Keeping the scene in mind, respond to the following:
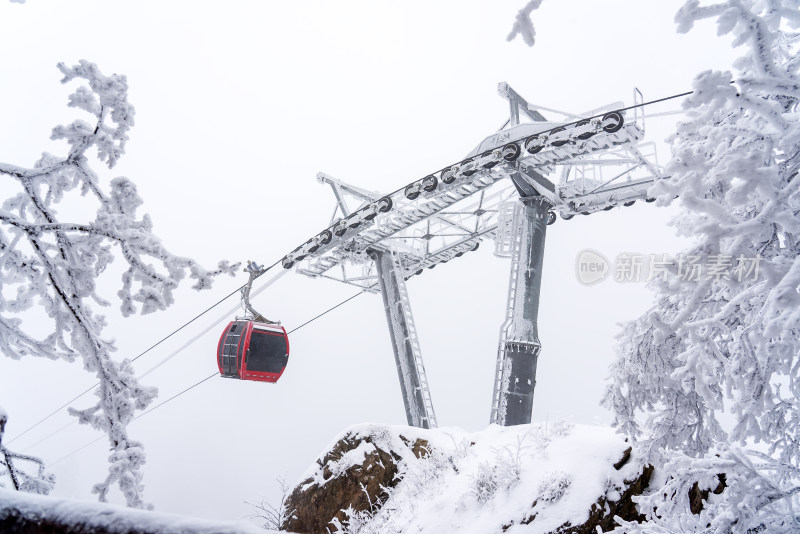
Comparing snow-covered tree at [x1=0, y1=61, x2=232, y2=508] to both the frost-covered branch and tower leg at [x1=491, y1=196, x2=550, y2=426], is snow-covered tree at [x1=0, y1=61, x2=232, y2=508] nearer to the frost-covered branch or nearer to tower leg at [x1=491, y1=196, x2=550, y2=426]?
the frost-covered branch

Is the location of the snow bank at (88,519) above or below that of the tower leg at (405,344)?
below

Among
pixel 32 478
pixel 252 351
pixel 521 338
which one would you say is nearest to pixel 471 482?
pixel 521 338

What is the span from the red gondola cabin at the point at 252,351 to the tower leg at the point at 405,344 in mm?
3842

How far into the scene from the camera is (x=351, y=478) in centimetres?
1020

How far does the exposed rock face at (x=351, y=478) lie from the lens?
9.81m

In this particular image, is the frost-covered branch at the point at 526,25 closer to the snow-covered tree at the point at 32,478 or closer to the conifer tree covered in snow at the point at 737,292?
the conifer tree covered in snow at the point at 737,292

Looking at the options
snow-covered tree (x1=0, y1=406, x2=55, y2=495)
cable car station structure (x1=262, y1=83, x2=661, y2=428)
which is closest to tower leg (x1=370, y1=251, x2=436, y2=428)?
cable car station structure (x1=262, y1=83, x2=661, y2=428)

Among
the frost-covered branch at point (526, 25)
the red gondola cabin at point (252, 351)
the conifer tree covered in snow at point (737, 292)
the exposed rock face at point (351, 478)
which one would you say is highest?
the red gondola cabin at point (252, 351)

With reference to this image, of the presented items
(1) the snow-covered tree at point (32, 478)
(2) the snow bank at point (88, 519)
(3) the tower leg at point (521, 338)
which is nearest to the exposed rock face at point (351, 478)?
(3) the tower leg at point (521, 338)

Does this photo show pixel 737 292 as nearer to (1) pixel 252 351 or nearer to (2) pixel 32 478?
(2) pixel 32 478

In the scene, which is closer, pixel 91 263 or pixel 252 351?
pixel 91 263

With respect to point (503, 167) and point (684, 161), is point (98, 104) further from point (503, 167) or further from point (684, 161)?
point (503, 167)

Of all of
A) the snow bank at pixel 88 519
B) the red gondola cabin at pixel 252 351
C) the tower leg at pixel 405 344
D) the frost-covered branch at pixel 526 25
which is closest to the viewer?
the snow bank at pixel 88 519

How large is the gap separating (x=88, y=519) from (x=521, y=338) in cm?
977
